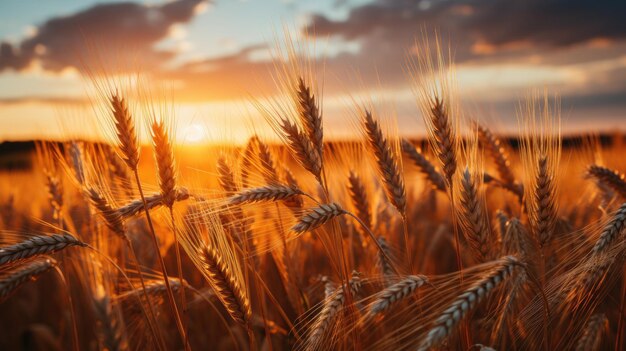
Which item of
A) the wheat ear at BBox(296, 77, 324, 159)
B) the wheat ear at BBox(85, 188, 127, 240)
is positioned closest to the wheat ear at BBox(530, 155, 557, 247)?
the wheat ear at BBox(296, 77, 324, 159)

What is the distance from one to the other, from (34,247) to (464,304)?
71.1 inches

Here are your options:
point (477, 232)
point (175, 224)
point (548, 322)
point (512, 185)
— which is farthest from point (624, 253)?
point (175, 224)

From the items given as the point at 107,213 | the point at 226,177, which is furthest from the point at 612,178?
the point at 107,213

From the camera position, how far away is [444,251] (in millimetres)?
5551

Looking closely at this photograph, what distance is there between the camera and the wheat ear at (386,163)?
2223 mm

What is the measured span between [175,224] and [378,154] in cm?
103

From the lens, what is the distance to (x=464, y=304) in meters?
1.69

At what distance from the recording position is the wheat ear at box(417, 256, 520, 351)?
1.59 m

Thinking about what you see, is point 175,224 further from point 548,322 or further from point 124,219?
point 548,322

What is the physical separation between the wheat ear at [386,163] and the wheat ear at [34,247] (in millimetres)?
1456

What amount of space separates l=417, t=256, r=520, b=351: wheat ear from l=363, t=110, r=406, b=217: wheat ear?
0.54 metres

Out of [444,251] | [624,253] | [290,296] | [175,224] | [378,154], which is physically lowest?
[444,251]

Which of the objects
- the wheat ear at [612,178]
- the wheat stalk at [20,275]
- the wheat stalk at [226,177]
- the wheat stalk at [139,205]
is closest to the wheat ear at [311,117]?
the wheat stalk at [226,177]

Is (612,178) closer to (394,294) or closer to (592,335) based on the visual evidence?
(592,335)
